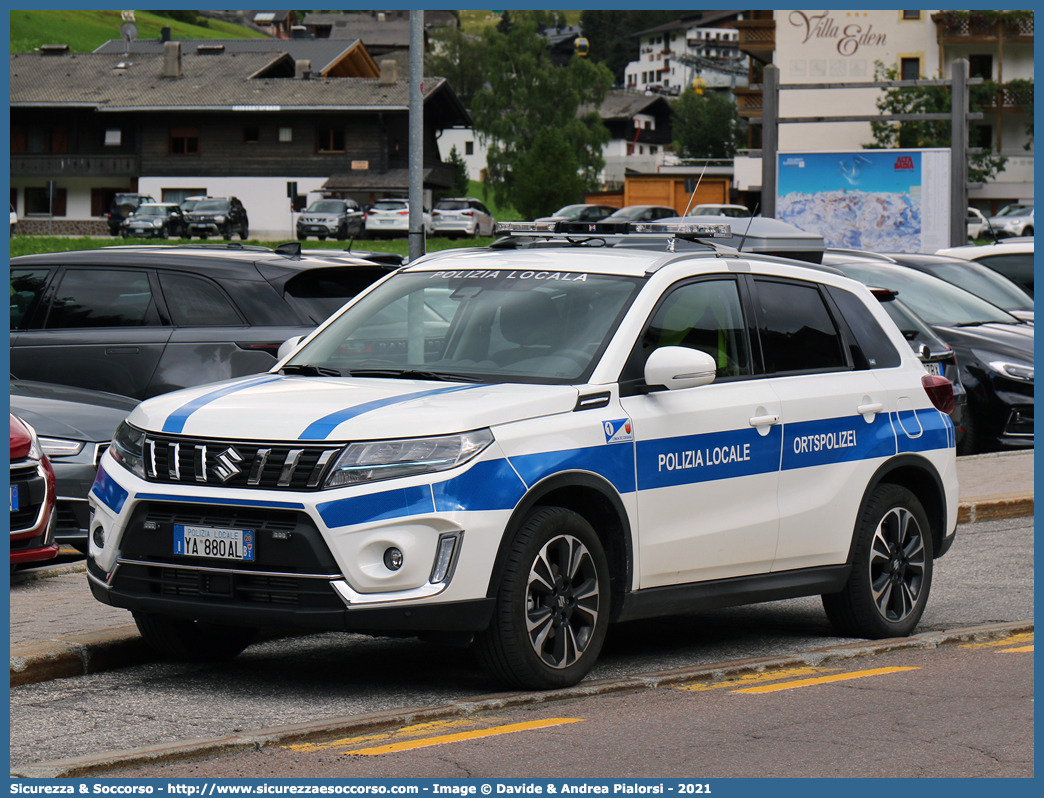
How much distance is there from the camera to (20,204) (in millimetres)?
86562

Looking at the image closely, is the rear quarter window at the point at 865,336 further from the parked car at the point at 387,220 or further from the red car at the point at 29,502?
the parked car at the point at 387,220

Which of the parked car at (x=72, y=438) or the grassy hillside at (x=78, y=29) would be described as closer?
the parked car at (x=72, y=438)

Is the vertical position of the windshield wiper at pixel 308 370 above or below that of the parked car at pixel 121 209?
below

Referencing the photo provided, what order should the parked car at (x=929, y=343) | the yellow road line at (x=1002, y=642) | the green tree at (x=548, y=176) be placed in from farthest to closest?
the green tree at (x=548, y=176)
the parked car at (x=929, y=343)
the yellow road line at (x=1002, y=642)

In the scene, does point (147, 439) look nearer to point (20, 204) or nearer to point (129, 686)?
point (129, 686)

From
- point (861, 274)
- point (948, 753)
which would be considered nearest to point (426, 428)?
point (948, 753)

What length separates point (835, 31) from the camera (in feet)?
245

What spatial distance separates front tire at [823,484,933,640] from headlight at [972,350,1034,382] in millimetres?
7210

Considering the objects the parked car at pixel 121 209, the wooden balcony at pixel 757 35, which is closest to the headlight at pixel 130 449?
the parked car at pixel 121 209

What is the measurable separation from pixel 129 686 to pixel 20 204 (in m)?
84.6

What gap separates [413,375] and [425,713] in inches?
59.6

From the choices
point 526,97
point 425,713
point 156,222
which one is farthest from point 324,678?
point 526,97

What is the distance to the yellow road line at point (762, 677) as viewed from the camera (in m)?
6.71

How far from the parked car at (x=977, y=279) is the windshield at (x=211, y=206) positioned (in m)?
48.3
